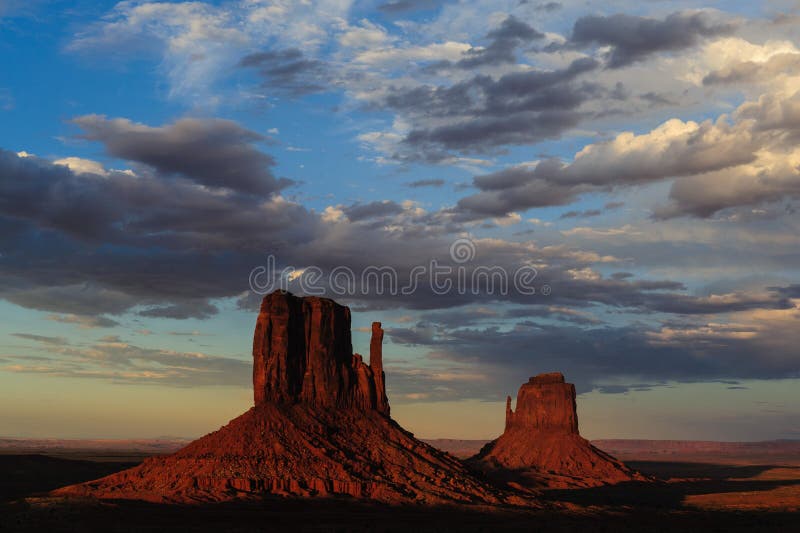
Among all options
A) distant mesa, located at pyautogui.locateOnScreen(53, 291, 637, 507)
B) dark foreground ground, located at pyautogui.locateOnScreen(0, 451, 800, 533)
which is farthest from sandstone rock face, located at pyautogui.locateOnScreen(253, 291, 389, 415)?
dark foreground ground, located at pyautogui.locateOnScreen(0, 451, 800, 533)

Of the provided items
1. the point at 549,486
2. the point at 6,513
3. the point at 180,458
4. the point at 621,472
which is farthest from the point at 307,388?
the point at 621,472

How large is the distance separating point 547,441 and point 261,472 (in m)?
104

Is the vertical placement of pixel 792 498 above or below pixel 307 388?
below

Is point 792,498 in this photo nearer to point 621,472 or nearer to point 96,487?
point 621,472

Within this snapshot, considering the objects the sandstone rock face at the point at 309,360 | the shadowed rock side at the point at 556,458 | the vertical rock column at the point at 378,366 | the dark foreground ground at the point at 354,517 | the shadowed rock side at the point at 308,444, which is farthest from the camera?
the shadowed rock side at the point at 556,458

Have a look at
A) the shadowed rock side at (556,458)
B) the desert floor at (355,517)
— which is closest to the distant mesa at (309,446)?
the desert floor at (355,517)

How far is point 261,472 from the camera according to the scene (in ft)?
334

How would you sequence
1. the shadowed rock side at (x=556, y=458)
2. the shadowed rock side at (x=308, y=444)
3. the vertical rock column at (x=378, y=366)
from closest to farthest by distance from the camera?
the shadowed rock side at (x=308, y=444), the vertical rock column at (x=378, y=366), the shadowed rock side at (x=556, y=458)

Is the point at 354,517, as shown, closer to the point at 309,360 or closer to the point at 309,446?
the point at 309,446

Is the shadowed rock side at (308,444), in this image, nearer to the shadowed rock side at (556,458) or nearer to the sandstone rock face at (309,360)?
the sandstone rock face at (309,360)

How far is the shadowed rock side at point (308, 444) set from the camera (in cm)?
10206

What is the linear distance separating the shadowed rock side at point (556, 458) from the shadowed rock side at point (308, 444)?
5021cm

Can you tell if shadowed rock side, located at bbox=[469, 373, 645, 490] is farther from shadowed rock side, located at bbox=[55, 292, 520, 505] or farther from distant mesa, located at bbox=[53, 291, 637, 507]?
shadowed rock side, located at bbox=[55, 292, 520, 505]

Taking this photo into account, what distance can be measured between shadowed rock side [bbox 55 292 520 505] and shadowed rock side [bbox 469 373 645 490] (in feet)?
165
